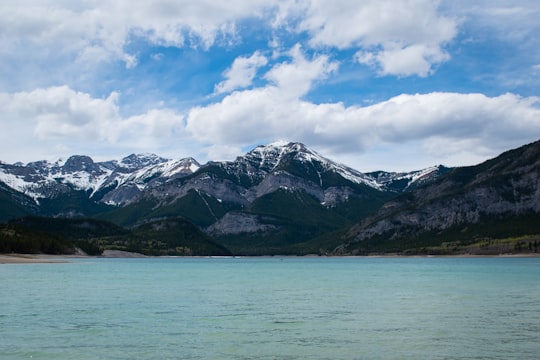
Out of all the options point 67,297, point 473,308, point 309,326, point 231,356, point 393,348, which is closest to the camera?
point 231,356

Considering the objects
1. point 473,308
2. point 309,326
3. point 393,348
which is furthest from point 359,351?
Answer: point 473,308

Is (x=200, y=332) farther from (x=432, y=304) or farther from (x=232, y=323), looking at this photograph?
(x=432, y=304)

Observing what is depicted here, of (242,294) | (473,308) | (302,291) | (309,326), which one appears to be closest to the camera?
→ (309,326)

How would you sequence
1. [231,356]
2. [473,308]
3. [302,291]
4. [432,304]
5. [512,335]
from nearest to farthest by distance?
1. [231,356]
2. [512,335]
3. [473,308]
4. [432,304]
5. [302,291]

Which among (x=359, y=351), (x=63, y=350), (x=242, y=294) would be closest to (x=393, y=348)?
(x=359, y=351)

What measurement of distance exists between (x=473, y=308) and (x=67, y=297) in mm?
51500

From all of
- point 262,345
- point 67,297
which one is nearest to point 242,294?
point 67,297

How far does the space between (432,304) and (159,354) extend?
40610 millimetres

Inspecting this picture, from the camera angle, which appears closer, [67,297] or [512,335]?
[512,335]

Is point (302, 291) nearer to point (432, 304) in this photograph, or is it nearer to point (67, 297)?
point (432, 304)

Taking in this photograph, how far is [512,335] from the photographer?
152 feet

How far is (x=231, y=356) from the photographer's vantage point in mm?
38906

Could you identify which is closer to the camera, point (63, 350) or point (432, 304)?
point (63, 350)

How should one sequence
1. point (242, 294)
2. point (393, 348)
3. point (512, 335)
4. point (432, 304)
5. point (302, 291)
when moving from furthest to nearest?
point (302, 291) → point (242, 294) → point (432, 304) → point (512, 335) → point (393, 348)
